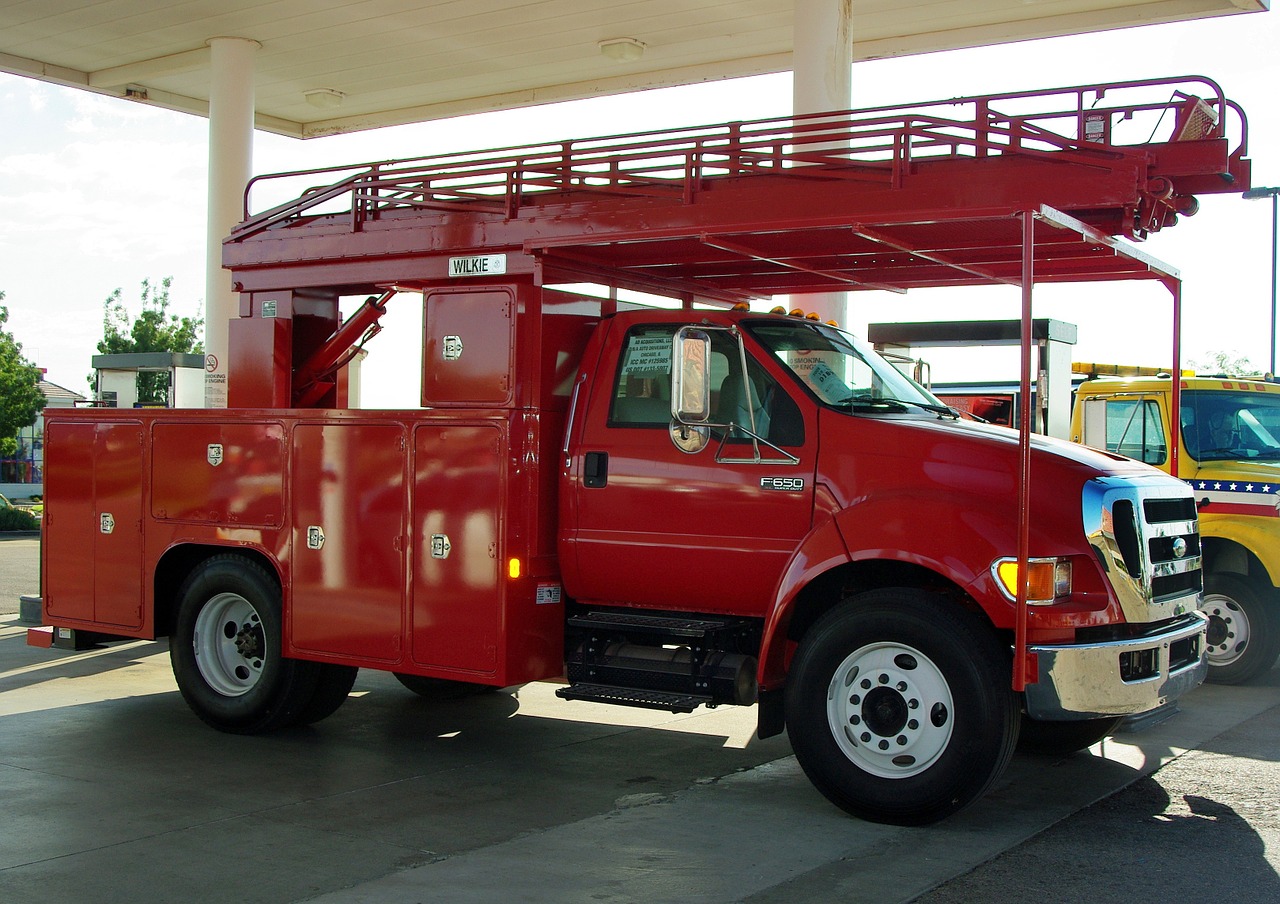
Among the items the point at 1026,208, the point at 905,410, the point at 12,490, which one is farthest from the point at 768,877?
the point at 12,490

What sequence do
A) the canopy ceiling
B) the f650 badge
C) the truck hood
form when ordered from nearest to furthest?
the truck hood < the f650 badge < the canopy ceiling

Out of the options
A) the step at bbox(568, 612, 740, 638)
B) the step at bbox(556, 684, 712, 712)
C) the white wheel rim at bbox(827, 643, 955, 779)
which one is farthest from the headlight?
the step at bbox(556, 684, 712, 712)

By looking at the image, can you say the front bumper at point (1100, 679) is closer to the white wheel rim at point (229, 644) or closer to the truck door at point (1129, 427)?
the truck door at point (1129, 427)

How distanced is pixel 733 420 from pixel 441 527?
1.81 meters

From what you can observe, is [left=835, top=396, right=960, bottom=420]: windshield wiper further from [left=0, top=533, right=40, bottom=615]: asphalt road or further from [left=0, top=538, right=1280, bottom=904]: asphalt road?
[left=0, top=533, right=40, bottom=615]: asphalt road

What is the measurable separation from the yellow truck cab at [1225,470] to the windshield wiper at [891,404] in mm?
3564

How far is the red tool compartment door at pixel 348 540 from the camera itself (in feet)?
25.2

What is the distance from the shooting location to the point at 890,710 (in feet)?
20.4

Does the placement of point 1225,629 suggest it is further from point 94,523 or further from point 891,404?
point 94,523

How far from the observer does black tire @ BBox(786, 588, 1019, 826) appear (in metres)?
6.00

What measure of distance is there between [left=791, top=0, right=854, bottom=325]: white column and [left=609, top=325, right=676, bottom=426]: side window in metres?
6.97

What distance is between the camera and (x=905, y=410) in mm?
7074

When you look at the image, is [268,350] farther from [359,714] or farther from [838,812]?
[838,812]

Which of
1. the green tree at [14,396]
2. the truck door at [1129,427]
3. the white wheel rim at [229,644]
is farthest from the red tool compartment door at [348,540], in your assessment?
the green tree at [14,396]
